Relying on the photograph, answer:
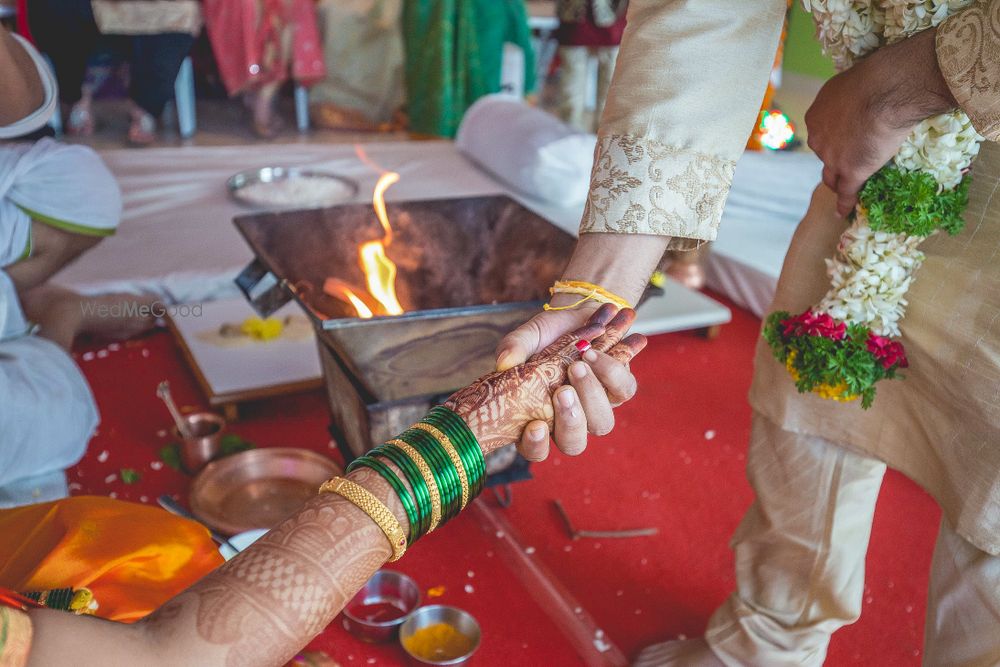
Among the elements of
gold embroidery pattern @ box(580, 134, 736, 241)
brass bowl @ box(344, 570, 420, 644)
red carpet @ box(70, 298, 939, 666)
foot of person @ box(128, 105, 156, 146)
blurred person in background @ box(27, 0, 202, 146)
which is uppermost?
gold embroidery pattern @ box(580, 134, 736, 241)

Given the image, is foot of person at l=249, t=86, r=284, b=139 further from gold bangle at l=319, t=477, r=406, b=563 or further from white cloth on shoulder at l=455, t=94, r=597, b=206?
gold bangle at l=319, t=477, r=406, b=563

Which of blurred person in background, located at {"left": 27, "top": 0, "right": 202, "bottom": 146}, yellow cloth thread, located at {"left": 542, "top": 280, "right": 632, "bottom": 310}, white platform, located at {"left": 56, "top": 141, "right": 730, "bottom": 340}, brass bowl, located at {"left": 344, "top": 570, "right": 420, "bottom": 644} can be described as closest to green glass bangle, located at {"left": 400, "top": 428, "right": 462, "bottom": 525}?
yellow cloth thread, located at {"left": 542, "top": 280, "right": 632, "bottom": 310}

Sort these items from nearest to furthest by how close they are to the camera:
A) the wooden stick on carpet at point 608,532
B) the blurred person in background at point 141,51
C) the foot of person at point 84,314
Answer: the wooden stick on carpet at point 608,532 → the foot of person at point 84,314 → the blurred person in background at point 141,51

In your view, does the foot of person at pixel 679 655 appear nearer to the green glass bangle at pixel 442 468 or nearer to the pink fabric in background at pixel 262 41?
the green glass bangle at pixel 442 468

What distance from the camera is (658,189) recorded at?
135 cm

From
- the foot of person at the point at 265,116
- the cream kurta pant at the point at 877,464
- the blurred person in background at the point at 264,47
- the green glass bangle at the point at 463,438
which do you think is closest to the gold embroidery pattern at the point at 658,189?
the cream kurta pant at the point at 877,464

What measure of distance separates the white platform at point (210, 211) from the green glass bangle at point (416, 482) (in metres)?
2.38

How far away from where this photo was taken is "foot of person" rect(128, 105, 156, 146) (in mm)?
6109

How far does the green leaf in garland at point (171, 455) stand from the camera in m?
2.58

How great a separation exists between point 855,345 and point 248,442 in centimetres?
188

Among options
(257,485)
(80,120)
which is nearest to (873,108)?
(257,485)

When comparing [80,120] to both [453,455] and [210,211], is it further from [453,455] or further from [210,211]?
[453,455]

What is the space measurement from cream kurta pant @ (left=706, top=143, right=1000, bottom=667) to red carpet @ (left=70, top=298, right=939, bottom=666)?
15.4 inches

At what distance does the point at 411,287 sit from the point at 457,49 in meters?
4.47
